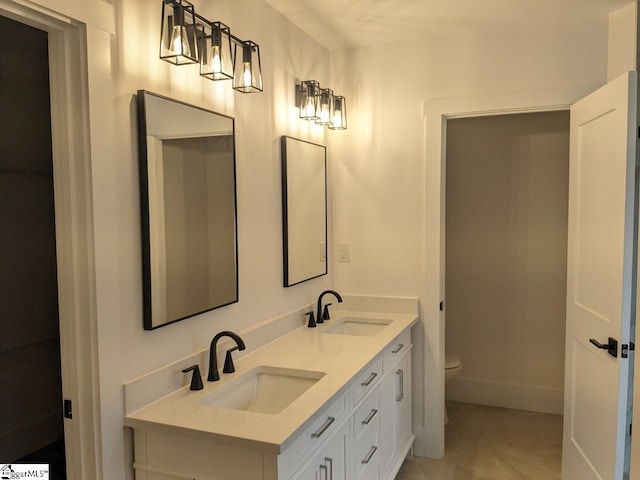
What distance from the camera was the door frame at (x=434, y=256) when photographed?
294 cm

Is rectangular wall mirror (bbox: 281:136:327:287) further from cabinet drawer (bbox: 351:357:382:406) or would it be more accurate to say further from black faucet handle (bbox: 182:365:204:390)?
black faucet handle (bbox: 182:365:204:390)

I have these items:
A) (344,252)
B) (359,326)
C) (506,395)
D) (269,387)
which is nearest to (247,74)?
(269,387)

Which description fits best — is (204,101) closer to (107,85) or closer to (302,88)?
(107,85)

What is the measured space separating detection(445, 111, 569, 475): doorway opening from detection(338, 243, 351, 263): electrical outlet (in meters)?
1.14

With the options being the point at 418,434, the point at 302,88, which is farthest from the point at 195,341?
the point at 418,434

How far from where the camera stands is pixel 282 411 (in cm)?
169

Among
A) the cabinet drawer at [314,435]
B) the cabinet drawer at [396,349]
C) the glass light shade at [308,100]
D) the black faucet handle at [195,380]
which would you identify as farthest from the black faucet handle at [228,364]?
the glass light shade at [308,100]

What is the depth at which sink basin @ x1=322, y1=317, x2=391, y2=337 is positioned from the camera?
3000mm

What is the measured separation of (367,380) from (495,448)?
58.3 inches

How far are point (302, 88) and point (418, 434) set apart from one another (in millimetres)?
2122

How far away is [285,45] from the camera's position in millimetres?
2676

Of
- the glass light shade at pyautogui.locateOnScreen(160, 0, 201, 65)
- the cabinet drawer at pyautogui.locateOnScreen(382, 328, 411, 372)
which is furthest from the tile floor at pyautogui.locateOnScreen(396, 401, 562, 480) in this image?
the glass light shade at pyautogui.locateOnScreen(160, 0, 201, 65)

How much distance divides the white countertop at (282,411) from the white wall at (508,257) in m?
1.63

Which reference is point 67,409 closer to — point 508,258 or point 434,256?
point 434,256
